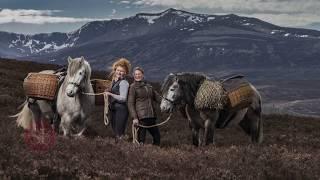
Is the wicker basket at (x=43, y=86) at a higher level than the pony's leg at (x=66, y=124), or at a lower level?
higher

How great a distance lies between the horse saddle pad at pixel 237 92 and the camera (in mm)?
14359

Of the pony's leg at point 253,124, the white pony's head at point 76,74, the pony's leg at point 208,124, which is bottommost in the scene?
the pony's leg at point 253,124

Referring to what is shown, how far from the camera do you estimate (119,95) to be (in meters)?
13.8

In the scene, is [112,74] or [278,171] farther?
[112,74]

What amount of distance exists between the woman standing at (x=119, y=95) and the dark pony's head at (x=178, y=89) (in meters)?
1.05

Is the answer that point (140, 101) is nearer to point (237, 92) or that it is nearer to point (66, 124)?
point (66, 124)

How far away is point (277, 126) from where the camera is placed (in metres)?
32.7

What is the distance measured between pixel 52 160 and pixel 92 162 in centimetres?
74

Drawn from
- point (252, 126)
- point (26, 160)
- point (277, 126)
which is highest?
point (26, 160)

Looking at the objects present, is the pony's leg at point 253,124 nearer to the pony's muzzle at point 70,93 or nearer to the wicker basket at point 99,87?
the wicker basket at point 99,87

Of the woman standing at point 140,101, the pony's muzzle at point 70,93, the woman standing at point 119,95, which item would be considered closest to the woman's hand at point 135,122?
the woman standing at point 140,101

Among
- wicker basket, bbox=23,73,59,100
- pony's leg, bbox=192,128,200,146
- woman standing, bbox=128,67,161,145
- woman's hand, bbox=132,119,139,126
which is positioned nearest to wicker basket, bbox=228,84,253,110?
pony's leg, bbox=192,128,200,146

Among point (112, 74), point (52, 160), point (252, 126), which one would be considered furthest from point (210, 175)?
point (252, 126)

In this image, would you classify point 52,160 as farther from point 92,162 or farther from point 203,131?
point 203,131
